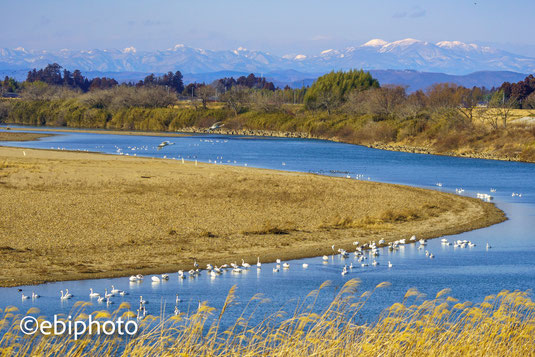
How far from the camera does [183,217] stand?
27734 mm

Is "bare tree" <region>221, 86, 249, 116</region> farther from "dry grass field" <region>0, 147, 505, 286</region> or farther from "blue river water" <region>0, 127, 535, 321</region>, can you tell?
"blue river water" <region>0, 127, 535, 321</region>

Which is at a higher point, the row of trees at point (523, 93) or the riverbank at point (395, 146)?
the row of trees at point (523, 93)

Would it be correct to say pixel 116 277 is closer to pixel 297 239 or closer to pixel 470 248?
pixel 297 239

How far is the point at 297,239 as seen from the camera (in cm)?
2567

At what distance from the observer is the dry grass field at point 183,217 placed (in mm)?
21891

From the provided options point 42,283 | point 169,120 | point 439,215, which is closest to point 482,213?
point 439,215

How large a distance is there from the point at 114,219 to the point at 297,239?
6984 mm

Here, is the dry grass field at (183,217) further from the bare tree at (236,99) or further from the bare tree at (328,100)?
the bare tree at (236,99)

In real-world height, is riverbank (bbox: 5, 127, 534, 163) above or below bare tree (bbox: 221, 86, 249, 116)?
below

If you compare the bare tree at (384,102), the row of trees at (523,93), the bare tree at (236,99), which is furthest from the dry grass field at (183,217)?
the bare tree at (236,99)

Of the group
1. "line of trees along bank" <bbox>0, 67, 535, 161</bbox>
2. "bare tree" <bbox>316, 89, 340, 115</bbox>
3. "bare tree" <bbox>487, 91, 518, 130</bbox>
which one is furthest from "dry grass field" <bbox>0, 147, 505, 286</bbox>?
"bare tree" <bbox>316, 89, 340, 115</bbox>

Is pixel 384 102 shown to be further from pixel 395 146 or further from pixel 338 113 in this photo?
pixel 395 146

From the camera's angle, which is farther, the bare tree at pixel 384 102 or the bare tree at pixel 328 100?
the bare tree at pixel 328 100

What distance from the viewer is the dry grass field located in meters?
21.9
